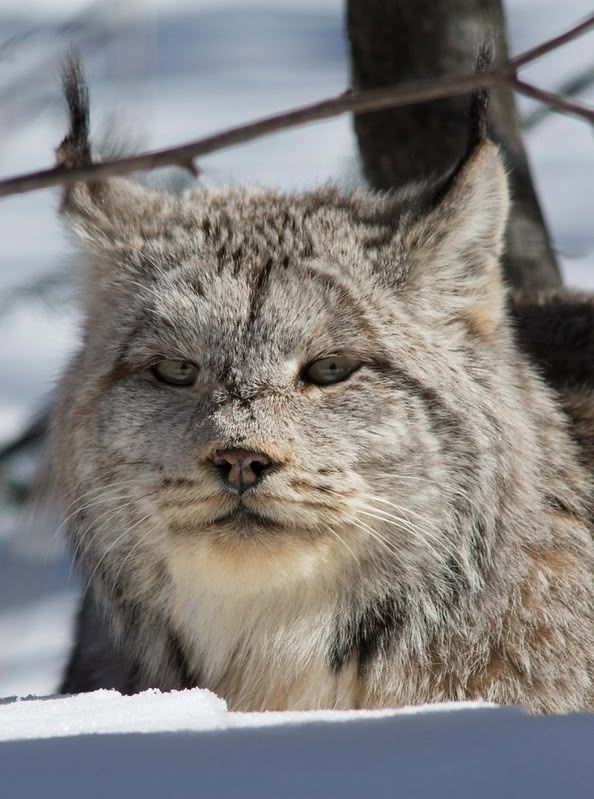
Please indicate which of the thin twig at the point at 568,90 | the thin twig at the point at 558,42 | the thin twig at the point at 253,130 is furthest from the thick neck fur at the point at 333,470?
the thin twig at the point at 568,90

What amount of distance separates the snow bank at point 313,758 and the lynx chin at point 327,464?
0.79 meters

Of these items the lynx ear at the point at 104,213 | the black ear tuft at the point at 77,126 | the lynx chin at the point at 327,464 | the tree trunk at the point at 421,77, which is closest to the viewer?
the lynx chin at the point at 327,464

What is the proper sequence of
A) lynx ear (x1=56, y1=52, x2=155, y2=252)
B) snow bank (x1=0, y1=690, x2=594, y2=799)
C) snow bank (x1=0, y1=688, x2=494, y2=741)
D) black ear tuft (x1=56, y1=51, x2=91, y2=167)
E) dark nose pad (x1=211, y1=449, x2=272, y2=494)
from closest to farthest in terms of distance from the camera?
snow bank (x1=0, y1=690, x2=594, y2=799)
snow bank (x1=0, y1=688, x2=494, y2=741)
dark nose pad (x1=211, y1=449, x2=272, y2=494)
black ear tuft (x1=56, y1=51, x2=91, y2=167)
lynx ear (x1=56, y1=52, x2=155, y2=252)

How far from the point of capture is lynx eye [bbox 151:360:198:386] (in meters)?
3.00

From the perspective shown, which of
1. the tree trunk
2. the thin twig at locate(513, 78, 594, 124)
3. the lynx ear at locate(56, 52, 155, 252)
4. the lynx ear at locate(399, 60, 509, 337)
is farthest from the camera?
the tree trunk

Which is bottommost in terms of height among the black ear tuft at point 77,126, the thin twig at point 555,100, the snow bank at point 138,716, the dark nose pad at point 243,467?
the snow bank at point 138,716

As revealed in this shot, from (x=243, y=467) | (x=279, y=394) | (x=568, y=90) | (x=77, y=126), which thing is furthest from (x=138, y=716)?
(x=568, y=90)

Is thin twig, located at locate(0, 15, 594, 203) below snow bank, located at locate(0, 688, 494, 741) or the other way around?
the other way around

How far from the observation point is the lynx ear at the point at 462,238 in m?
3.10

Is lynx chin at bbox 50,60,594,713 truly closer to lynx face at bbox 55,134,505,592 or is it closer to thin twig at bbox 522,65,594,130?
lynx face at bbox 55,134,505,592

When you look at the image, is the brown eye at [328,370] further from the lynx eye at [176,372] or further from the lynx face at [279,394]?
the lynx eye at [176,372]

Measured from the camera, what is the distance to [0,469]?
164 inches

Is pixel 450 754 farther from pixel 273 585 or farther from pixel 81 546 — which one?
pixel 81 546

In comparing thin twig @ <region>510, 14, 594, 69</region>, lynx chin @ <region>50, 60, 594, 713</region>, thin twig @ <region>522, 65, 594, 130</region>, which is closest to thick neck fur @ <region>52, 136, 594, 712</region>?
lynx chin @ <region>50, 60, 594, 713</region>
